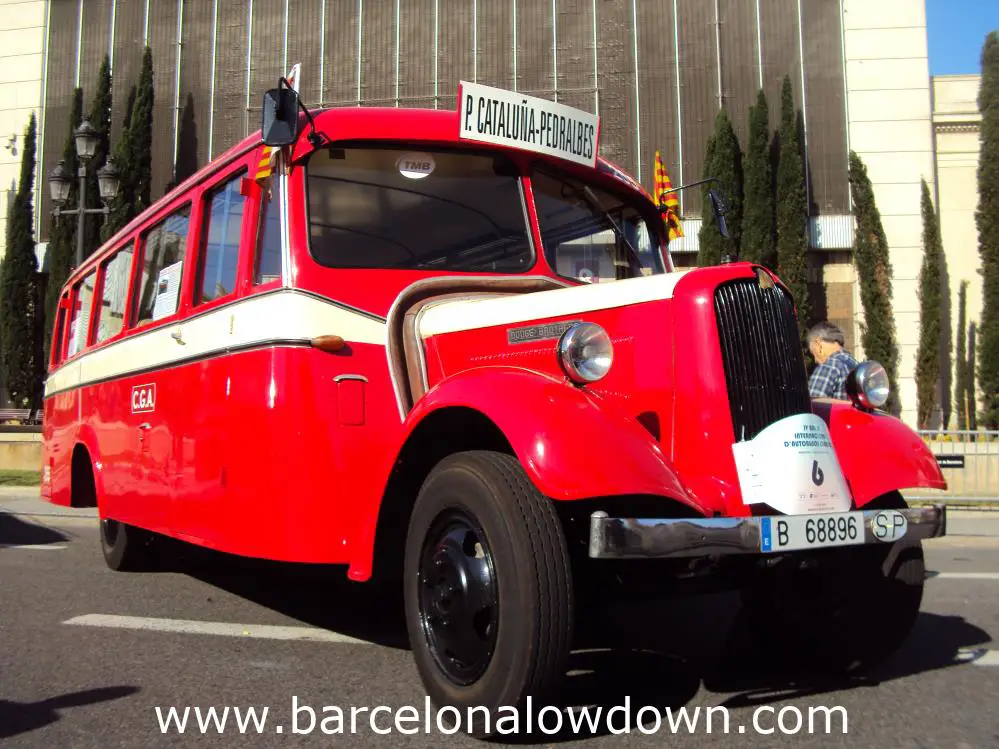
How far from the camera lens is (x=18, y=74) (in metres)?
27.0

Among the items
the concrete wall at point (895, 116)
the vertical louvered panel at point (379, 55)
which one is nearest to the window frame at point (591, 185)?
the concrete wall at point (895, 116)

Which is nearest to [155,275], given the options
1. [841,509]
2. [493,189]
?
[493,189]

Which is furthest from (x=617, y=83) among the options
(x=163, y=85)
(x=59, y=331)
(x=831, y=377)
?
(x=831, y=377)

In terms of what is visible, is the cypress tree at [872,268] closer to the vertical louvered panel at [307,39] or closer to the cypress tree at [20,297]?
the vertical louvered panel at [307,39]

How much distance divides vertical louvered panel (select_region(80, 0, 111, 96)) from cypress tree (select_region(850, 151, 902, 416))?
68.6ft

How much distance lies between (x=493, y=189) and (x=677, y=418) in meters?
1.74

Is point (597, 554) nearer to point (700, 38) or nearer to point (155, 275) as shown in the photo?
point (155, 275)

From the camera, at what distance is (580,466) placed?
2828 mm

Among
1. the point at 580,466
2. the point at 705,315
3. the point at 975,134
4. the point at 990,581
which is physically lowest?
the point at 990,581

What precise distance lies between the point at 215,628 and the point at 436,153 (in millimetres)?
2718

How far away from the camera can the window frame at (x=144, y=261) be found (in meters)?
5.16

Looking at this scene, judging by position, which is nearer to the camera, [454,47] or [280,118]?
[280,118]

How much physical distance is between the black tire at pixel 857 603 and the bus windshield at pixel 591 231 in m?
1.80

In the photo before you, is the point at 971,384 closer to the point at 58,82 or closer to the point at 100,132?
the point at 100,132
